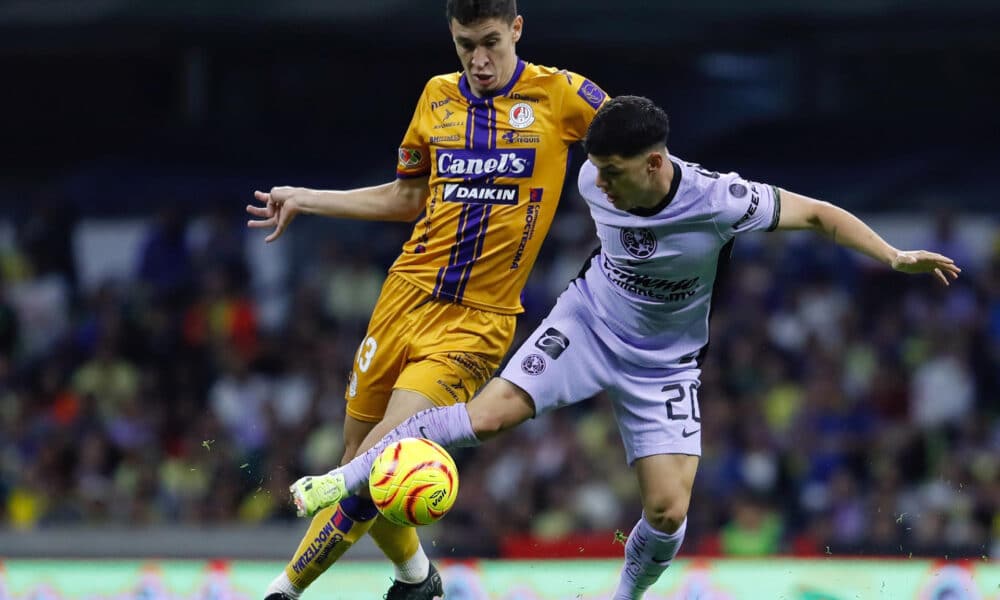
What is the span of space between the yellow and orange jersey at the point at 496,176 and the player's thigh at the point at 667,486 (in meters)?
0.94

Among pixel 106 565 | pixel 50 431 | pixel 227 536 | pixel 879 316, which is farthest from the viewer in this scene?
pixel 50 431

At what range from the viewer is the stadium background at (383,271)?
11281 mm

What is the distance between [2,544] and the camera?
9.99 m

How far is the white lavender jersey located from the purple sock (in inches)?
28.9

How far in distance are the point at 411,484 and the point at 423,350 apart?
2.54ft

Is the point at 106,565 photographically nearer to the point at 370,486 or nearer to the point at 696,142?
the point at 370,486

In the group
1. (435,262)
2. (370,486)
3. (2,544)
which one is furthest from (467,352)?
(2,544)

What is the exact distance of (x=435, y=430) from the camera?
6.04m

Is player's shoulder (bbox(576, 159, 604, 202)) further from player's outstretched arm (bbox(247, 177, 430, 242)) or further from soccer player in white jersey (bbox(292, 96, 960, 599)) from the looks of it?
player's outstretched arm (bbox(247, 177, 430, 242))

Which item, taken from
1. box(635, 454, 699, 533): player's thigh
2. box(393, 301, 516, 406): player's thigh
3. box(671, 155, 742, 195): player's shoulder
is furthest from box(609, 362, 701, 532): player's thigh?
box(671, 155, 742, 195): player's shoulder

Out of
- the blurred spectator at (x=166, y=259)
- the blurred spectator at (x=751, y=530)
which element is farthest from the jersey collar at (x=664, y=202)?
the blurred spectator at (x=166, y=259)

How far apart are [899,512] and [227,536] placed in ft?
15.5

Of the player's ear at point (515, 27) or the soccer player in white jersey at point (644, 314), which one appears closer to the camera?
the soccer player in white jersey at point (644, 314)

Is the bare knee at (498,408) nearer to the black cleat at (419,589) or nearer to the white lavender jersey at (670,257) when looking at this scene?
the white lavender jersey at (670,257)
